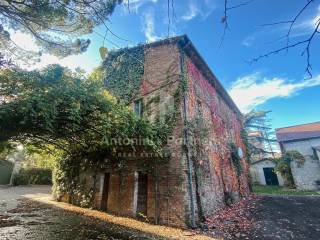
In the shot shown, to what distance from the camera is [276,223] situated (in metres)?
8.17

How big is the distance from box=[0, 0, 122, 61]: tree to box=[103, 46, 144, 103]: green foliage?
3609 millimetres

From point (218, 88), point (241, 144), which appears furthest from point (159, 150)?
point (241, 144)

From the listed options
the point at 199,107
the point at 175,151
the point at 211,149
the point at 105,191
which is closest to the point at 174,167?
the point at 175,151

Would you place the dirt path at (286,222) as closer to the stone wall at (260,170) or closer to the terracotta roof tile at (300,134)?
the terracotta roof tile at (300,134)

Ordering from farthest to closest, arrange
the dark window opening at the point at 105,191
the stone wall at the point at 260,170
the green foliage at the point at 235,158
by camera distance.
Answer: the stone wall at the point at 260,170 → the green foliage at the point at 235,158 → the dark window opening at the point at 105,191

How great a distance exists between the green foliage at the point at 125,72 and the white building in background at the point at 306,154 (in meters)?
18.1

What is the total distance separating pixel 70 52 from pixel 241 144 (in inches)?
619

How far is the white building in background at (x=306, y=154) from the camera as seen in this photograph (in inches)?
771

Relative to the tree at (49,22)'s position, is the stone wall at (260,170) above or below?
below

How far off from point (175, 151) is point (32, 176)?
22.1m

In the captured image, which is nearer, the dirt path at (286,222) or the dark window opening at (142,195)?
the dirt path at (286,222)

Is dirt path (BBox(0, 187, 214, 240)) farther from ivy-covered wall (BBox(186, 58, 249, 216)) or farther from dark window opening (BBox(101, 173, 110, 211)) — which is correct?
ivy-covered wall (BBox(186, 58, 249, 216))

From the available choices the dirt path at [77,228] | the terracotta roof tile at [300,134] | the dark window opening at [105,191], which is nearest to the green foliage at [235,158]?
the dark window opening at [105,191]

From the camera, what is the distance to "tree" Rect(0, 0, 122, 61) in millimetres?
6227
